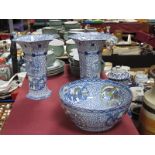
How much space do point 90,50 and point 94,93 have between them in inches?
5.9

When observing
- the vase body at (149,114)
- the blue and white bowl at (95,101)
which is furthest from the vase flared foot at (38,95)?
the vase body at (149,114)

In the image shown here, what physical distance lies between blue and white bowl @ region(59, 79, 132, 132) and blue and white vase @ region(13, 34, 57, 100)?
0.13 meters

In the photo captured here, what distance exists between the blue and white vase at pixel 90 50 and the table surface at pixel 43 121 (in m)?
0.15

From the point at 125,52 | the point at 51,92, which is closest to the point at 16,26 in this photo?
the point at 125,52

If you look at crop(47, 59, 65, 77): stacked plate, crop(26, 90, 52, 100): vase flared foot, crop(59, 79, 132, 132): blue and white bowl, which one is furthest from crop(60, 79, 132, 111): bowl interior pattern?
crop(47, 59, 65, 77): stacked plate

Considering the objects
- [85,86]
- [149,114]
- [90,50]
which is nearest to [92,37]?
[90,50]

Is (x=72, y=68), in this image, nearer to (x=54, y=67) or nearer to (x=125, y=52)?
(x=54, y=67)

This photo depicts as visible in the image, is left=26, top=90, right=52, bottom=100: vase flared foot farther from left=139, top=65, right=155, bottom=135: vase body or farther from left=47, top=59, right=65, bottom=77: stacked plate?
left=139, top=65, right=155, bottom=135: vase body

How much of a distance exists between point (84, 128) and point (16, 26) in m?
4.17

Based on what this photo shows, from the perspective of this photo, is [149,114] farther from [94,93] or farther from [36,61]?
[36,61]

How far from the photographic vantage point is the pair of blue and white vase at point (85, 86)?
63 centimetres

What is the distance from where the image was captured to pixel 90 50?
825mm

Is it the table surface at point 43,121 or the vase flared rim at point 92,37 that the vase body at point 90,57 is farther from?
the table surface at point 43,121

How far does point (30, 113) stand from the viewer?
29.5 inches
